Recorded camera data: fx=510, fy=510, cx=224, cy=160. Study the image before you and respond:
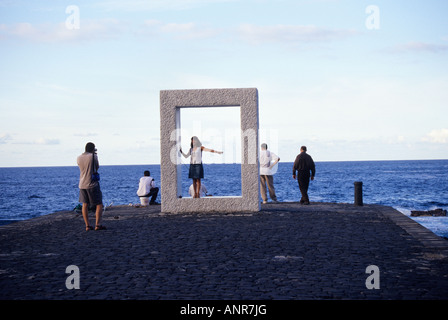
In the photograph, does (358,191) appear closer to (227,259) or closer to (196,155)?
(196,155)

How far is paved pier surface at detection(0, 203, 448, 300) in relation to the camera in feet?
19.6

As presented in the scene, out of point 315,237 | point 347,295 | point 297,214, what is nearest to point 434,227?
point 297,214

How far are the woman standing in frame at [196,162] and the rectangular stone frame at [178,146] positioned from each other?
1.28ft

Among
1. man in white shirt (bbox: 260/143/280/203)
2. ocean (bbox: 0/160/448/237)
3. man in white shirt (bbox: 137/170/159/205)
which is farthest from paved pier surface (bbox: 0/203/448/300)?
ocean (bbox: 0/160/448/237)

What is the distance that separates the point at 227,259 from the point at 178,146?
7653 millimetres

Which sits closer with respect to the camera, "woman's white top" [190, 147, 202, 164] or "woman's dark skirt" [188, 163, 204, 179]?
"woman's dark skirt" [188, 163, 204, 179]

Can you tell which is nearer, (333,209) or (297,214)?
(297,214)

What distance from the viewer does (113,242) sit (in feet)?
32.4

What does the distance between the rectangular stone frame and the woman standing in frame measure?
391 mm

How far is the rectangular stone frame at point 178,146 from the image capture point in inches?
582

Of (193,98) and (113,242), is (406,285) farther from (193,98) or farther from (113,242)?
(193,98)

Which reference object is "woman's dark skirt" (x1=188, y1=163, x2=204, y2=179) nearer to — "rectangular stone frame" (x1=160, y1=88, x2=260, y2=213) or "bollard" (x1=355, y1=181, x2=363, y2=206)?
"rectangular stone frame" (x1=160, y1=88, x2=260, y2=213)

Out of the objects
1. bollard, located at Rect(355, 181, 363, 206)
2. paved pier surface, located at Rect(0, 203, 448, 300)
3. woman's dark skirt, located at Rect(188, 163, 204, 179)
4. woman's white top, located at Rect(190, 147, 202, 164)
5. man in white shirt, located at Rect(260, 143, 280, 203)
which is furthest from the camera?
man in white shirt, located at Rect(260, 143, 280, 203)
